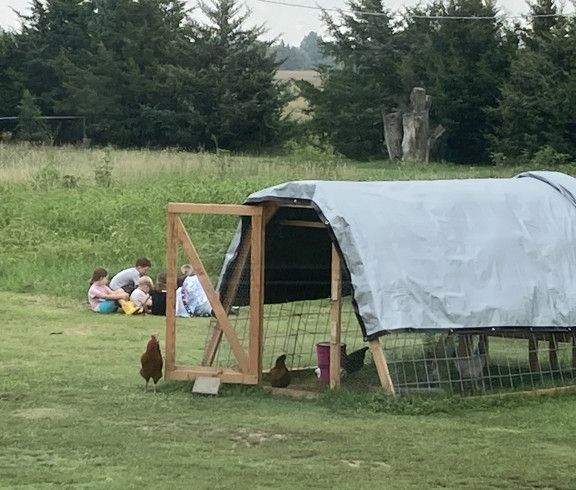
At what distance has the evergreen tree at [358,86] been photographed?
154ft

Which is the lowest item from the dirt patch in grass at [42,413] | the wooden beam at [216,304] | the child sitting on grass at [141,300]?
the child sitting on grass at [141,300]

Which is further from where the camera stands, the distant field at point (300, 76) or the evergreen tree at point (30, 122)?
the distant field at point (300, 76)

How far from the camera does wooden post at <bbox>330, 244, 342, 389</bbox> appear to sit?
973 centimetres

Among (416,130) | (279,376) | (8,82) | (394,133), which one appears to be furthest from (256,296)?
(8,82)

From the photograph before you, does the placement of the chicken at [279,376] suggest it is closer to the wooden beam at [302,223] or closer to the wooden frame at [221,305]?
the wooden frame at [221,305]

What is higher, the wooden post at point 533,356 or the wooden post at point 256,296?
the wooden post at point 256,296

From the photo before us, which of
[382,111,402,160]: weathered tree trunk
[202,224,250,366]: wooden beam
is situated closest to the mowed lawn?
[202,224,250,366]: wooden beam

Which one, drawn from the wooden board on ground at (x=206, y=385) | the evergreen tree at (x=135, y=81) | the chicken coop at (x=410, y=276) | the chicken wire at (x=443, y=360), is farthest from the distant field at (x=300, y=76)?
the wooden board on ground at (x=206, y=385)

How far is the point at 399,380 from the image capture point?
996cm

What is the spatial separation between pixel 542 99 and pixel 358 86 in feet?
36.4

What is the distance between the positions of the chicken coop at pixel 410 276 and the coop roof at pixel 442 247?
1 cm

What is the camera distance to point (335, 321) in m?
9.71

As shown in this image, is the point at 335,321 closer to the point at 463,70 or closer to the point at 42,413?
the point at 42,413

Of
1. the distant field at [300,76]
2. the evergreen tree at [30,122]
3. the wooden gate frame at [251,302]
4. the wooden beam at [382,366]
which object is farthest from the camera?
the distant field at [300,76]
